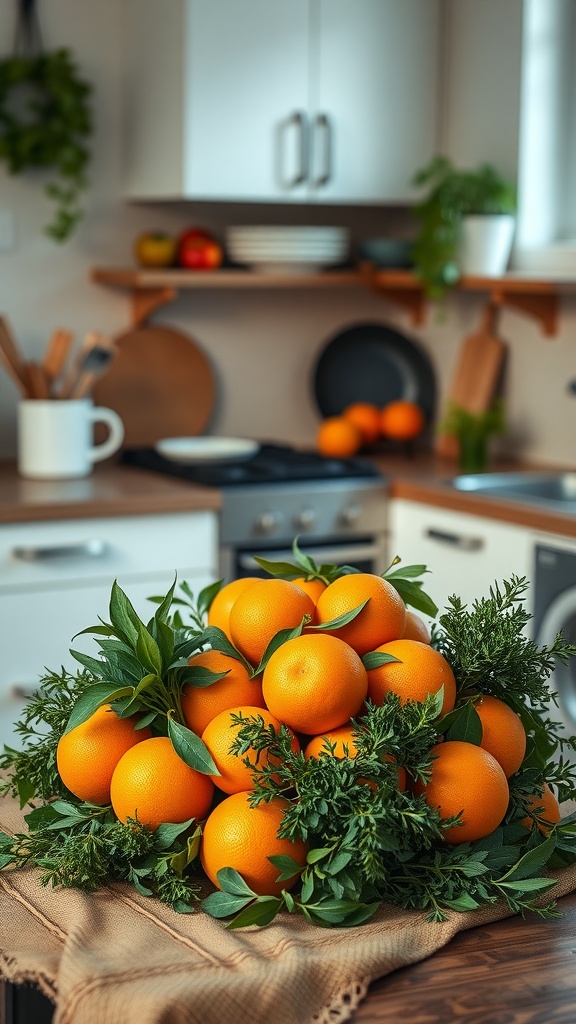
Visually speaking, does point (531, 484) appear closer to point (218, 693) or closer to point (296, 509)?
point (296, 509)

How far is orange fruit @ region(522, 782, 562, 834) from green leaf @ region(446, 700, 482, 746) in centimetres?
8

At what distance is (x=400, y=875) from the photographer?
964mm

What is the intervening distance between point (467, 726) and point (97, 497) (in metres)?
1.96

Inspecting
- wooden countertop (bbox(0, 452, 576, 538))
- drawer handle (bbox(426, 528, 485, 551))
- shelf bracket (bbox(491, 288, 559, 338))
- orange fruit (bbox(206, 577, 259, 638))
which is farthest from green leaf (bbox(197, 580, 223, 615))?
shelf bracket (bbox(491, 288, 559, 338))

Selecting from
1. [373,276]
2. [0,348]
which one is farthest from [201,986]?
[373,276]

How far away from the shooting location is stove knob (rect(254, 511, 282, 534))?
3.03 metres

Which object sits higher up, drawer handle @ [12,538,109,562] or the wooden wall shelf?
the wooden wall shelf

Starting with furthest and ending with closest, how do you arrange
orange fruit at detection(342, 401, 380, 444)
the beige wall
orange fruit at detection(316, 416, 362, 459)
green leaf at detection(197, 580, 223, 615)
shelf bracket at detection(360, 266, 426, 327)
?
shelf bracket at detection(360, 266, 426, 327) < orange fruit at detection(342, 401, 380, 444) < orange fruit at detection(316, 416, 362, 459) < the beige wall < green leaf at detection(197, 580, 223, 615)

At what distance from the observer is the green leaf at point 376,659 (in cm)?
98

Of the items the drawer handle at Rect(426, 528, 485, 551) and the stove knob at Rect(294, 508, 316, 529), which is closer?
the drawer handle at Rect(426, 528, 485, 551)

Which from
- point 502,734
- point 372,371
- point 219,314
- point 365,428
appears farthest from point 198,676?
point 372,371

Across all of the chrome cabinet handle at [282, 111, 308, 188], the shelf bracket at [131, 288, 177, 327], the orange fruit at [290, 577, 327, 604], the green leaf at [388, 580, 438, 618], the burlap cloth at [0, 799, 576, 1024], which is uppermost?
the chrome cabinet handle at [282, 111, 308, 188]

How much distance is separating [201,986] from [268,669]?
0.24m

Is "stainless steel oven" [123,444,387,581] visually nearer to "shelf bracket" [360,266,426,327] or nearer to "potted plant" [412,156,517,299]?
"potted plant" [412,156,517,299]
